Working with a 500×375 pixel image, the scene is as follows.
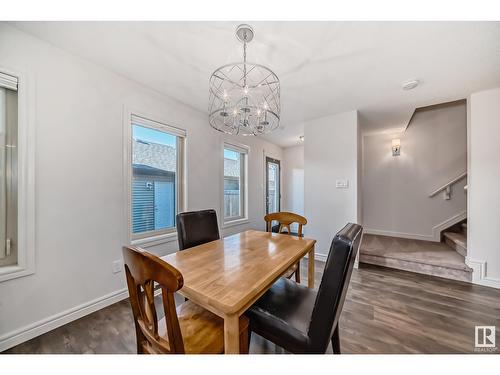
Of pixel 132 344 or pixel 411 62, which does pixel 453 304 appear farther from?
pixel 132 344

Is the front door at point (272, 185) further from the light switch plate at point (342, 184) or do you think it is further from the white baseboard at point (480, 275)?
the white baseboard at point (480, 275)

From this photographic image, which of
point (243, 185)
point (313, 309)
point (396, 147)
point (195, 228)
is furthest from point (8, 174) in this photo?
point (396, 147)

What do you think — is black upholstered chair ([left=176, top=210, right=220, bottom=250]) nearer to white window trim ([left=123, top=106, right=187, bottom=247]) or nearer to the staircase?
white window trim ([left=123, top=106, right=187, bottom=247])

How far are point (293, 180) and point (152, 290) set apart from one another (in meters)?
4.86

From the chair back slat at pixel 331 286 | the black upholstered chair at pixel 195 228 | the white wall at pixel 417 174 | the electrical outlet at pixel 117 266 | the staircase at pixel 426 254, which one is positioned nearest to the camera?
the chair back slat at pixel 331 286

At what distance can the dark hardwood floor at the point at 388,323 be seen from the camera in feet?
4.45

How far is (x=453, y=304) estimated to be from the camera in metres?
1.88

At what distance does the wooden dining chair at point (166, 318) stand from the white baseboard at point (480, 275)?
302 cm

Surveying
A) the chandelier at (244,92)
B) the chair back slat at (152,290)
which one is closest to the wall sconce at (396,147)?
the chandelier at (244,92)

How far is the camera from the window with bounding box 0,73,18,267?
1416 mm

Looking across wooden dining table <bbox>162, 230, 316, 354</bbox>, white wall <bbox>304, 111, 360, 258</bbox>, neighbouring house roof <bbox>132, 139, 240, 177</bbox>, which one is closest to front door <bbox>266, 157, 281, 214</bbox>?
white wall <bbox>304, 111, 360, 258</bbox>

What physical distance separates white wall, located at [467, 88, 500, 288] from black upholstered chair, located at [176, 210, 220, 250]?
3.11 m

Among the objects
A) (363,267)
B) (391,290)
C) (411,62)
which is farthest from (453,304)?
(411,62)

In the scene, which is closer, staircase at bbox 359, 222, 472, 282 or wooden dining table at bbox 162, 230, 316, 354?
wooden dining table at bbox 162, 230, 316, 354
